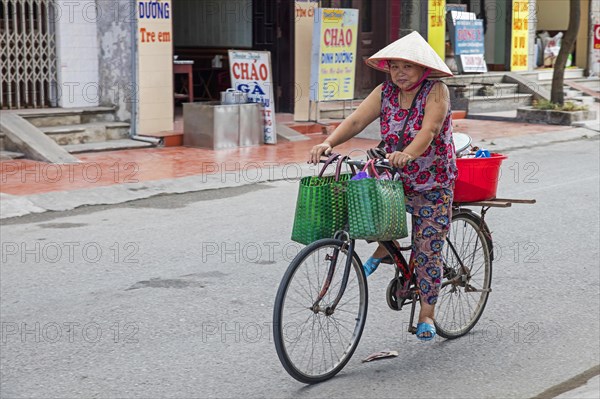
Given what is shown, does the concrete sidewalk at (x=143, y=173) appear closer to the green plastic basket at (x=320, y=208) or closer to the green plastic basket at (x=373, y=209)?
the green plastic basket at (x=320, y=208)

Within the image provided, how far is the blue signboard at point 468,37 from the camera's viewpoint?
2022 cm

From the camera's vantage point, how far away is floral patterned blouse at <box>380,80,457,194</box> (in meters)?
4.84

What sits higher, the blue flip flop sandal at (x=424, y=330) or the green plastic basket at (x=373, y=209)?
the green plastic basket at (x=373, y=209)

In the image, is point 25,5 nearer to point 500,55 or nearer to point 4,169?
point 4,169

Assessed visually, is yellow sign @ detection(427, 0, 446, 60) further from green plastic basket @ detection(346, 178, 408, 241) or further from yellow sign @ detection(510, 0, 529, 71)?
green plastic basket @ detection(346, 178, 408, 241)

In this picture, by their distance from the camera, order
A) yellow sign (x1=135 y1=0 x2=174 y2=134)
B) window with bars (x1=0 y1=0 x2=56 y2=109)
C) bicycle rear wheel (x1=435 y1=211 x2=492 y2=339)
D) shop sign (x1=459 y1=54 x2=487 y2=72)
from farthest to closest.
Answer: shop sign (x1=459 y1=54 x2=487 y2=72) < yellow sign (x1=135 y1=0 x2=174 y2=134) < window with bars (x1=0 y1=0 x2=56 y2=109) < bicycle rear wheel (x1=435 y1=211 x2=492 y2=339)

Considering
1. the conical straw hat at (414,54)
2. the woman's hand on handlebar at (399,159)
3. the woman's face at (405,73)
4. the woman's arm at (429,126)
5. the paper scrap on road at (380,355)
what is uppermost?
the conical straw hat at (414,54)

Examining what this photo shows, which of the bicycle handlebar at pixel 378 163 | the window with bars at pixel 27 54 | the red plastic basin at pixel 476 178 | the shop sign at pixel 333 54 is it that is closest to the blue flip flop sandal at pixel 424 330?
the red plastic basin at pixel 476 178

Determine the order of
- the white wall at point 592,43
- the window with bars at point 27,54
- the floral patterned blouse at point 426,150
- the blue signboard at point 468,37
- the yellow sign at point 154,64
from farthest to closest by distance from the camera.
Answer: the white wall at point 592,43, the blue signboard at point 468,37, the yellow sign at point 154,64, the window with bars at point 27,54, the floral patterned blouse at point 426,150

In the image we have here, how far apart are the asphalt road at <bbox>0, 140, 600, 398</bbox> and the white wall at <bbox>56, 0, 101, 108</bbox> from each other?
491cm

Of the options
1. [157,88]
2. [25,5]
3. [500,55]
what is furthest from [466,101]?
[25,5]

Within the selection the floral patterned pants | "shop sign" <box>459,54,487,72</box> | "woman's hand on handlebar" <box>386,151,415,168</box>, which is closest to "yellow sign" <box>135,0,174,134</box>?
"shop sign" <box>459,54,487,72</box>

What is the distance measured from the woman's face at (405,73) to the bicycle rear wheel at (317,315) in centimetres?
90

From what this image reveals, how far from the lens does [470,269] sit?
557 cm
